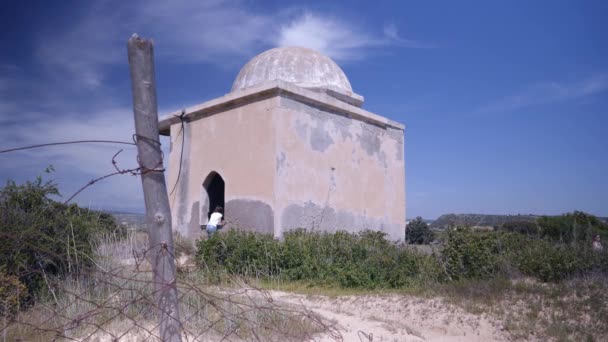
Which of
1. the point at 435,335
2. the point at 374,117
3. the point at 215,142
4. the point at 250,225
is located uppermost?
the point at 374,117

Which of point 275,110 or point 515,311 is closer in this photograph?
point 515,311

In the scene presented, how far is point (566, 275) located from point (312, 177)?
5.55m

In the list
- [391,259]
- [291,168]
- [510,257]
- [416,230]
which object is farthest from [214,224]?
[416,230]

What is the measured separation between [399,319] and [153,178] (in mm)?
4441

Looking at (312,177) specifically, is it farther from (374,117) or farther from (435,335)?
(435,335)

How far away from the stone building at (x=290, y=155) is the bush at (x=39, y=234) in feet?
11.1

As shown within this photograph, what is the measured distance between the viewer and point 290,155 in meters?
11.0

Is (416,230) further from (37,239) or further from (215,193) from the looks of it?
(37,239)

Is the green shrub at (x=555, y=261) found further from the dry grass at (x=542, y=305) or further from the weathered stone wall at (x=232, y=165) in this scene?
the weathered stone wall at (x=232, y=165)

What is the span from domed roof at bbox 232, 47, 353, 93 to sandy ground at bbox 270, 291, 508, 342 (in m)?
7.04

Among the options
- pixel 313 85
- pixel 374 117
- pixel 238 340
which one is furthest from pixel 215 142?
pixel 238 340

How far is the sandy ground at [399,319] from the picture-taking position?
584cm

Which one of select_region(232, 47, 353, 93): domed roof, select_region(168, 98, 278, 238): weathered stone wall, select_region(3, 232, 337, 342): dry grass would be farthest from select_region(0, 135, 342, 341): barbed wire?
select_region(232, 47, 353, 93): domed roof

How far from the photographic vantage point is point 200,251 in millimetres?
9836
